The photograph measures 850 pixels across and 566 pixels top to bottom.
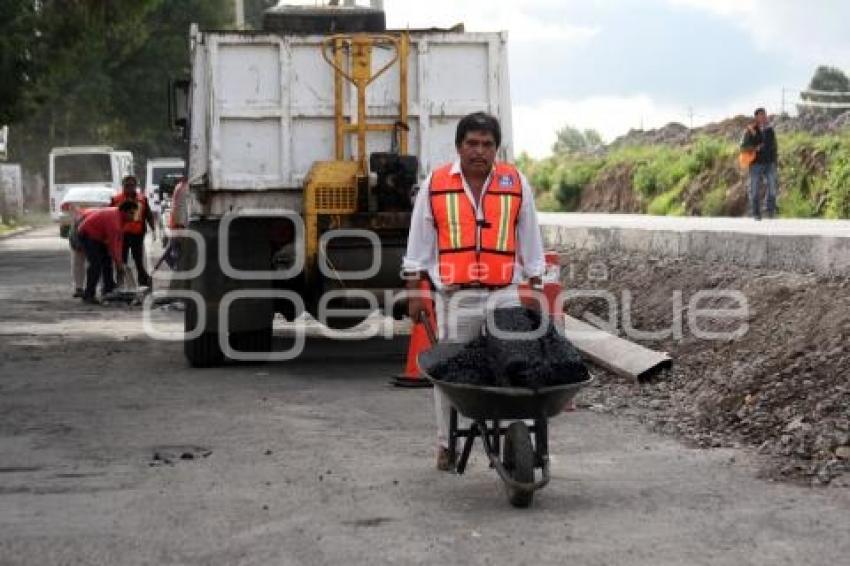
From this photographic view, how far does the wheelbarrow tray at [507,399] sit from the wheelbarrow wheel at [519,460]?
0.08m

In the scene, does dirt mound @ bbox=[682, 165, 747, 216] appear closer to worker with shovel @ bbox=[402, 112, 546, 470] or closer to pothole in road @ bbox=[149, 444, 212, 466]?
pothole in road @ bbox=[149, 444, 212, 466]

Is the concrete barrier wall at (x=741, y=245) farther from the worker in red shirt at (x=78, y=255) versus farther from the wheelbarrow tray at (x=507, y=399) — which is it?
the worker in red shirt at (x=78, y=255)

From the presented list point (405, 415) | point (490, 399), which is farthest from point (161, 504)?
point (405, 415)

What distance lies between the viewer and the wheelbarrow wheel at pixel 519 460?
7574 mm

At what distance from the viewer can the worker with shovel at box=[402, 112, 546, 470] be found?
828 centimetres

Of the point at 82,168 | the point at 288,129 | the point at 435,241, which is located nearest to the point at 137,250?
the point at 288,129

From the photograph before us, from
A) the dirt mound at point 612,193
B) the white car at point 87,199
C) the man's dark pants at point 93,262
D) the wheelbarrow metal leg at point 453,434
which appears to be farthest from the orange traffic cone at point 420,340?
the dirt mound at point 612,193

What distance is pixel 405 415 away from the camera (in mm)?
11117

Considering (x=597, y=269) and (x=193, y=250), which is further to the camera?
(x=597, y=269)

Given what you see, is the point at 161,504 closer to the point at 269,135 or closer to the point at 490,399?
the point at 490,399

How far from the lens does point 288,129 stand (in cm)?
1417

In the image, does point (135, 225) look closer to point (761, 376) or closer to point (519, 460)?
point (761, 376)

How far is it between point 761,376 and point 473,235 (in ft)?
10.7

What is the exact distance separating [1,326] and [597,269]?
6.59 m
